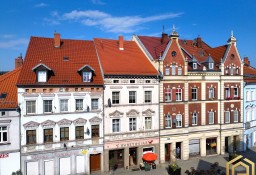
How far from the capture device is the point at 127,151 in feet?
109

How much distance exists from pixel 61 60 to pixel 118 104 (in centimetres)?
933

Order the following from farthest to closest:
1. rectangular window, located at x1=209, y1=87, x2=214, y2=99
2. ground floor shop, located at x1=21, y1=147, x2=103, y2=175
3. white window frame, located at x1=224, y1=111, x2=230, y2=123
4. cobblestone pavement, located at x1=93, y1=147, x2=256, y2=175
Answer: white window frame, located at x1=224, y1=111, x2=230, y2=123, rectangular window, located at x1=209, y1=87, x2=214, y2=99, cobblestone pavement, located at x1=93, y1=147, x2=256, y2=175, ground floor shop, located at x1=21, y1=147, x2=103, y2=175

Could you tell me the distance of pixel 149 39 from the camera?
41.2 metres

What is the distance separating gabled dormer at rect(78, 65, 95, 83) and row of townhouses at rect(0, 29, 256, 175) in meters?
0.12

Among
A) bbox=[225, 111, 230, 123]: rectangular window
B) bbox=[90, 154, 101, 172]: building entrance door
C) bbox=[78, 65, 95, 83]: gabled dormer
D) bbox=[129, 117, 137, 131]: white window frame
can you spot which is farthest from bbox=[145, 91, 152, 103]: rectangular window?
bbox=[225, 111, 230, 123]: rectangular window

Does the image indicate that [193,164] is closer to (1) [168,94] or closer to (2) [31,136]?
(1) [168,94]

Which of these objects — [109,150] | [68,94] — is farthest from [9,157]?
[109,150]

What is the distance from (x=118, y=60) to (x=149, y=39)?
9015 mm

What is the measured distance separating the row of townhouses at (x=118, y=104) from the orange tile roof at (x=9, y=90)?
0.33 ft

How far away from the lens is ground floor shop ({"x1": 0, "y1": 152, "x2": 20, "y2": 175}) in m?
27.0

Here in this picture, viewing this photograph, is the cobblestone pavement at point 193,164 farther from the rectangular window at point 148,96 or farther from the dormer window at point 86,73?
the dormer window at point 86,73

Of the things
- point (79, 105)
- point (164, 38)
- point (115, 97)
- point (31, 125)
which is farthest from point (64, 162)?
point (164, 38)

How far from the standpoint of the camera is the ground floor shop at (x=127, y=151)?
3209cm

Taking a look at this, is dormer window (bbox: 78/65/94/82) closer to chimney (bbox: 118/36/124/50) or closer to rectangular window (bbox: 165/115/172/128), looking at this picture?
chimney (bbox: 118/36/124/50)
